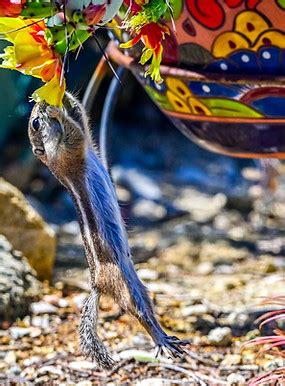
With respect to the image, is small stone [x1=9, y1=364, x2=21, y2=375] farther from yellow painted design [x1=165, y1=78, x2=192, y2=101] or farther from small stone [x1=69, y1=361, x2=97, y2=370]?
yellow painted design [x1=165, y1=78, x2=192, y2=101]

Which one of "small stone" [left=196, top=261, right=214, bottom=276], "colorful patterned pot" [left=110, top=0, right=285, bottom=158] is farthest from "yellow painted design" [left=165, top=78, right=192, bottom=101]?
"small stone" [left=196, top=261, right=214, bottom=276]

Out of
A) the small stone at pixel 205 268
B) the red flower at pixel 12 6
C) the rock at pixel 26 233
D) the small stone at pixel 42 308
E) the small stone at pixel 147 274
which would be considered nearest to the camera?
the red flower at pixel 12 6

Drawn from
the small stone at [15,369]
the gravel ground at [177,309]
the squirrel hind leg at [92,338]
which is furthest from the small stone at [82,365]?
the squirrel hind leg at [92,338]

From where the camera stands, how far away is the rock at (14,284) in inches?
95.0

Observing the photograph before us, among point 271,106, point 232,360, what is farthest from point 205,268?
point 271,106

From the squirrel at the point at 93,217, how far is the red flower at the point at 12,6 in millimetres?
163

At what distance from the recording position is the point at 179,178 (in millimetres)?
4539

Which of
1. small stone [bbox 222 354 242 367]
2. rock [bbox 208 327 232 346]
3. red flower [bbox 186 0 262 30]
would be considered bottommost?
rock [bbox 208 327 232 346]

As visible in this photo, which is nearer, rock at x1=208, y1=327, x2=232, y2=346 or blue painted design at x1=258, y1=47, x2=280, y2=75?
blue painted design at x1=258, y1=47, x2=280, y2=75

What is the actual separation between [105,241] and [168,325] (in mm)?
1014

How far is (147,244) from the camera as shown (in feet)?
11.6

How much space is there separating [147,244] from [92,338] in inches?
80.2

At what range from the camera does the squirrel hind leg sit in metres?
1.48

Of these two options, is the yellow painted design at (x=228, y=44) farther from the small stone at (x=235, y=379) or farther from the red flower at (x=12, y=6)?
the red flower at (x=12, y=6)
